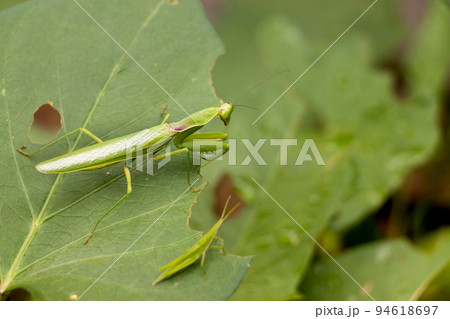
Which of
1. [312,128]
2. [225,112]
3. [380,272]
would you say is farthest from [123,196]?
[312,128]

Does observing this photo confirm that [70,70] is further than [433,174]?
No

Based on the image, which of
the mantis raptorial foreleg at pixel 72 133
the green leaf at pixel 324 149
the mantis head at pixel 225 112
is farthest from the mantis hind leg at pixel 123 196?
the green leaf at pixel 324 149

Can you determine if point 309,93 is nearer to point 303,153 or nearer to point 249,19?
point 303,153

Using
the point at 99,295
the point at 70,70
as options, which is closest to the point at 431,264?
the point at 99,295

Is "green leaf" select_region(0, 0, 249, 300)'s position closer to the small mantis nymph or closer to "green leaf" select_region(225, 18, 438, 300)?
the small mantis nymph

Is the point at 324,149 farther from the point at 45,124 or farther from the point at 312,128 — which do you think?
the point at 45,124

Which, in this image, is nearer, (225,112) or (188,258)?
(188,258)
